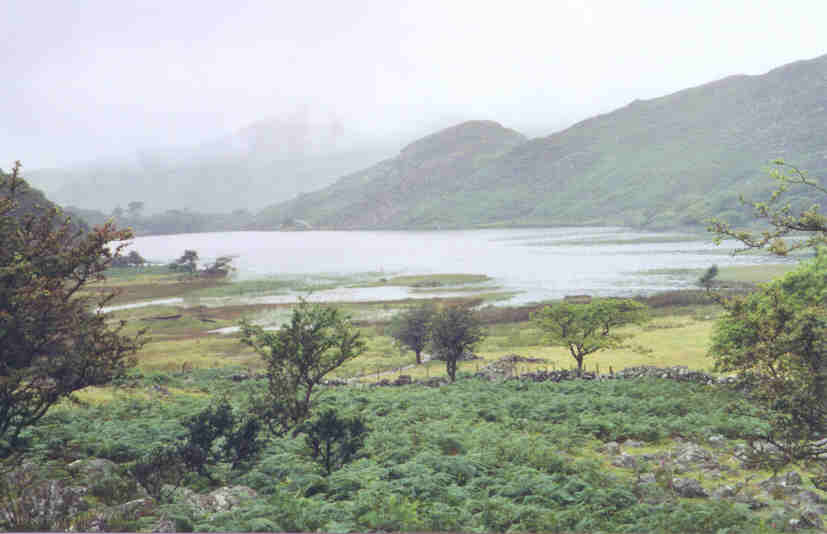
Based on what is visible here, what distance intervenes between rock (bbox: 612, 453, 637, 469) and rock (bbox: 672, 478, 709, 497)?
2830mm

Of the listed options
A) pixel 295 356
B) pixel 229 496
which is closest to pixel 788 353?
pixel 229 496

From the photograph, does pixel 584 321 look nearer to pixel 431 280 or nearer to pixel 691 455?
pixel 691 455

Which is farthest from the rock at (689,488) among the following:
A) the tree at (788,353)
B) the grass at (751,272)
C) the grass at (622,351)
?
the grass at (751,272)

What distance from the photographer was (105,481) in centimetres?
1366

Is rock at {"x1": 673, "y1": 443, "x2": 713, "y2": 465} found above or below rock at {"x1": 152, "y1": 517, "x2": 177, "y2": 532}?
below

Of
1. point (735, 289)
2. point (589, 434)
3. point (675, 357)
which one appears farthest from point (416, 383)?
point (735, 289)

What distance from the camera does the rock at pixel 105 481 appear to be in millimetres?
13273

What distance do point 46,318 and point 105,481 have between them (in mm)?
4807

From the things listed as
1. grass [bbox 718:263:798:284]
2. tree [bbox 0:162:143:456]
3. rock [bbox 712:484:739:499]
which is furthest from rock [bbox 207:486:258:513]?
grass [bbox 718:263:798:284]

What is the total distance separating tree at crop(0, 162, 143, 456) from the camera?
12500mm

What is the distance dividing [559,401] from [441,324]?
59.2ft

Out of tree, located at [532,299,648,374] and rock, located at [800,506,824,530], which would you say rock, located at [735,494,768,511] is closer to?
rock, located at [800,506,824,530]

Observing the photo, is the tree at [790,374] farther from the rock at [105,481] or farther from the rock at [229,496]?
the rock at [105,481]

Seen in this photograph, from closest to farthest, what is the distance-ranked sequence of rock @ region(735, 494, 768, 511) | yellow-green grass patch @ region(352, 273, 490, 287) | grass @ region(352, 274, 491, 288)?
rock @ region(735, 494, 768, 511) → grass @ region(352, 274, 491, 288) → yellow-green grass patch @ region(352, 273, 490, 287)
